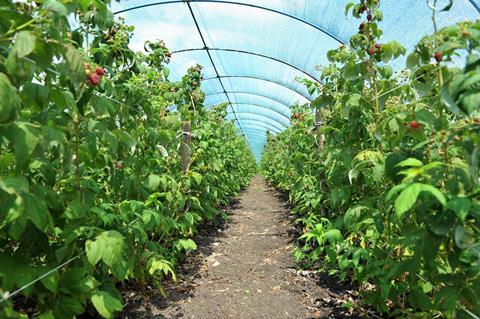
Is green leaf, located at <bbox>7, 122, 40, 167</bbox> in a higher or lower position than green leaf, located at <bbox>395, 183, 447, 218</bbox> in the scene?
higher

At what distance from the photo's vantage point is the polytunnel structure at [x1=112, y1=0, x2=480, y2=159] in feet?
17.2

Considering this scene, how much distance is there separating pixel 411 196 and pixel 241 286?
2.72 meters

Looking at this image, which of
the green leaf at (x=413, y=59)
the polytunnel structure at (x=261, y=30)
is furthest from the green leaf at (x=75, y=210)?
the polytunnel structure at (x=261, y=30)

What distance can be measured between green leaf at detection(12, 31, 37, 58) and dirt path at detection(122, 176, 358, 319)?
236 cm

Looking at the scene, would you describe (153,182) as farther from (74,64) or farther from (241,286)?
(74,64)

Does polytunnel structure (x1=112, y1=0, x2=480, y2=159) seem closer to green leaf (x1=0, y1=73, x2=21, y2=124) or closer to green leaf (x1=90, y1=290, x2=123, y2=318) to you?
green leaf (x1=90, y1=290, x2=123, y2=318)

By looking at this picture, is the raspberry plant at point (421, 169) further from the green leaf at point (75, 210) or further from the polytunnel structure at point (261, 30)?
the polytunnel structure at point (261, 30)

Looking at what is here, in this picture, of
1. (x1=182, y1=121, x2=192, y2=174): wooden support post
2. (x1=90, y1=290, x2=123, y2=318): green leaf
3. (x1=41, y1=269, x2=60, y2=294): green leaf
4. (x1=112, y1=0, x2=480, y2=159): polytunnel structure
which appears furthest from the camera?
(x1=112, y1=0, x2=480, y2=159): polytunnel structure

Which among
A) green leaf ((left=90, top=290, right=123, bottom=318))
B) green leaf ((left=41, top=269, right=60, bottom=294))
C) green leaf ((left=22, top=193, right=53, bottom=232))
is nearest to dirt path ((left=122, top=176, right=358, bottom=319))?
green leaf ((left=90, top=290, right=123, bottom=318))

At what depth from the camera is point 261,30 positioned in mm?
7914

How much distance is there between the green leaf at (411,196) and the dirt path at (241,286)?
198 centimetres

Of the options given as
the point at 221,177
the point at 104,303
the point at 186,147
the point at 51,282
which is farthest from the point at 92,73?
the point at 221,177

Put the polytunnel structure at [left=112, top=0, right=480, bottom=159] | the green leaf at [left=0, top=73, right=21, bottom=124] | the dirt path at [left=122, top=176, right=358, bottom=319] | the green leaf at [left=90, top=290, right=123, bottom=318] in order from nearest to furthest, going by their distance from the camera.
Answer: the green leaf at [left=0, top=73, right=21, bottom=124], the green leaf at [left=90, top=290, right=123, bottom=318], the dirt path at [left=122, top=176, right=358, bottom=319], the polytunnel structure at [left=112, top=0, right=480, bottom=159]

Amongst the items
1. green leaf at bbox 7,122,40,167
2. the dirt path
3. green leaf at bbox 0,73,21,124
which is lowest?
the dirt path
